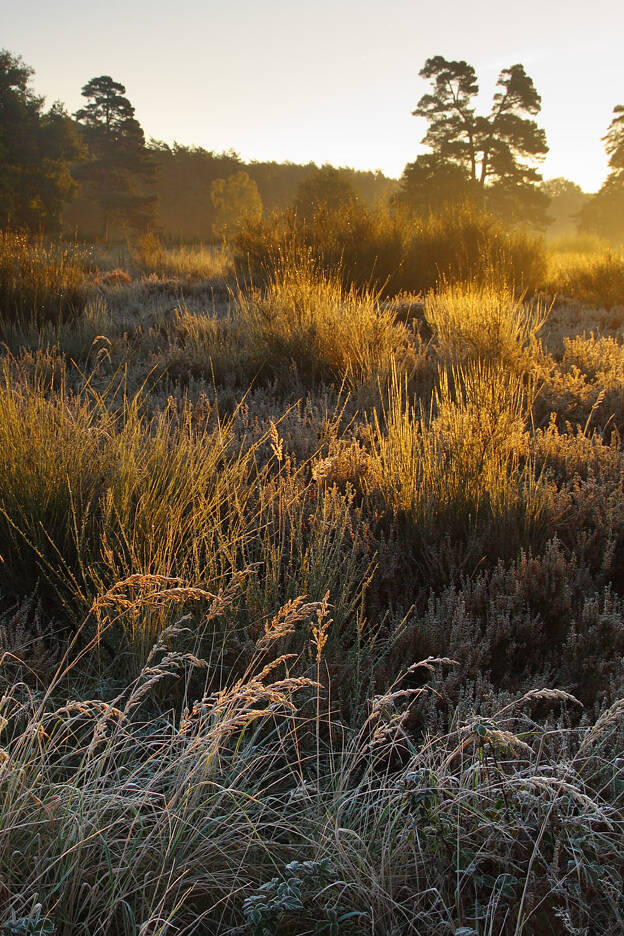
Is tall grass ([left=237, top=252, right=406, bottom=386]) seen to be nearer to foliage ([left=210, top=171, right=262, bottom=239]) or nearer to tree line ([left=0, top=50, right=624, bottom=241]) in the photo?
tree line ([left=0, top=50, right=624, bottom=241])

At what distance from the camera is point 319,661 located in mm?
1636

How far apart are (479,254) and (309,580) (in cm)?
1095

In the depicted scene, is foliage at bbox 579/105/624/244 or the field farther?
foliage at bbox 579/105/624/244

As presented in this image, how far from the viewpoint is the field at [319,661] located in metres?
1.17

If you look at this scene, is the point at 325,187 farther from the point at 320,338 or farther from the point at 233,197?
the point at 320,338

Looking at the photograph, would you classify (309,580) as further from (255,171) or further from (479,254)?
(255,171)

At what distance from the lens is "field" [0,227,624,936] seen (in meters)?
1.17

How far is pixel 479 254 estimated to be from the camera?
454 inches

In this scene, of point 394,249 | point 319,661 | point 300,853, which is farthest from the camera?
point 394,249

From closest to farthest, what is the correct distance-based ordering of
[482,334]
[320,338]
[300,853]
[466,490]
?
[300,853] → [466,490] → [482,334] → [320,338]

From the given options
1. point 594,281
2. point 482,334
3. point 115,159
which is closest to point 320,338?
point 482,334

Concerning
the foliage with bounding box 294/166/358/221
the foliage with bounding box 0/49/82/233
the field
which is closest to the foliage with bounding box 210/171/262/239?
the foliage with bounding box 0/49/82/233

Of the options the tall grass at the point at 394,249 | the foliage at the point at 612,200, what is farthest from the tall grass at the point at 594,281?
the foliage at the point at 612,200

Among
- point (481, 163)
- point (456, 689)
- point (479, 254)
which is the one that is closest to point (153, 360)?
point (456, 689)
